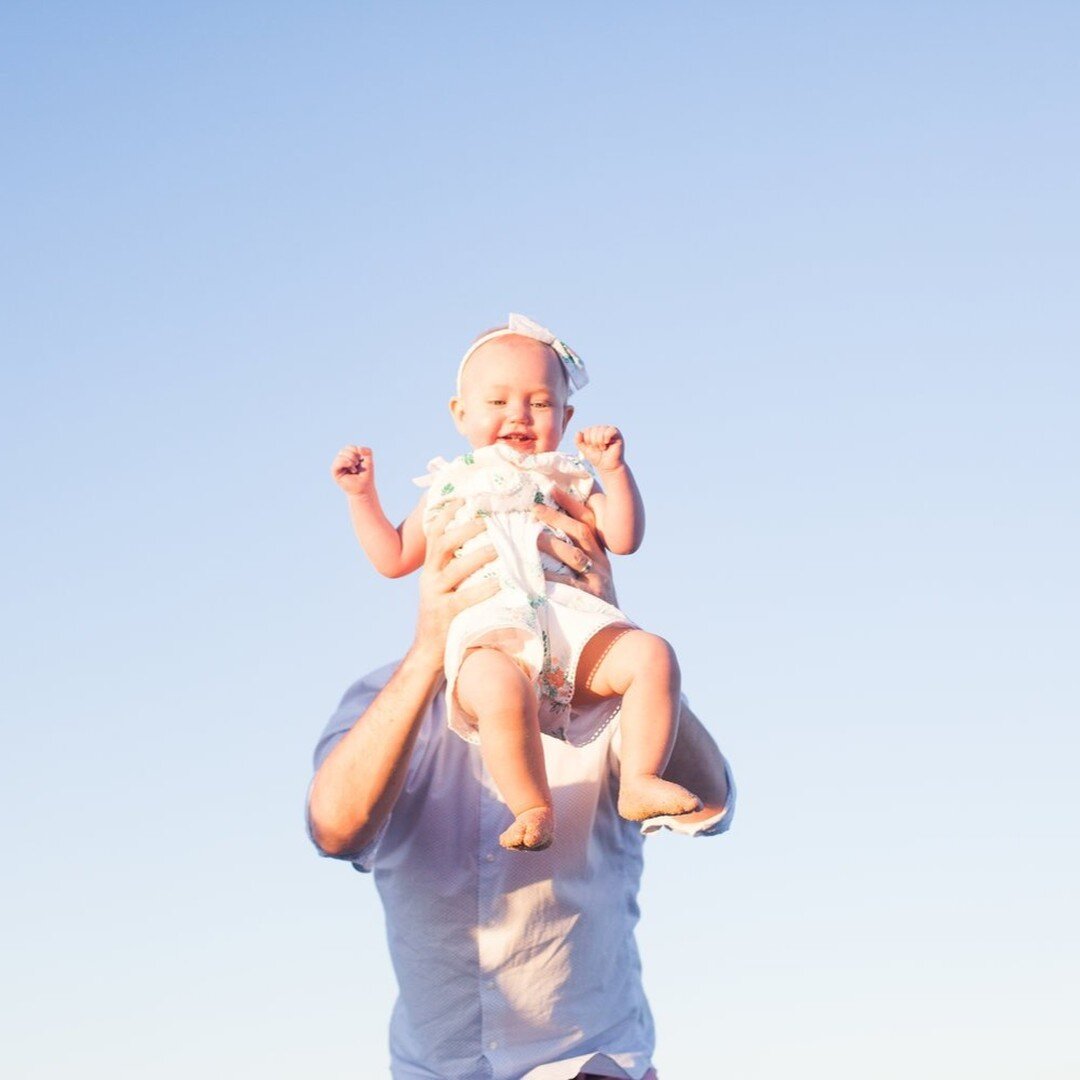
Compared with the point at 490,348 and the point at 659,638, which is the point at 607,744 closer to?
the point at 659,638

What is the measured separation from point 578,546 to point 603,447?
311 millimetres

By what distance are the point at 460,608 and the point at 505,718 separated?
1.72 ft

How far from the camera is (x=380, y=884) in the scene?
5.96m

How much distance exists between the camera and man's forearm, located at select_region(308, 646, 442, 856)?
18.1 feet

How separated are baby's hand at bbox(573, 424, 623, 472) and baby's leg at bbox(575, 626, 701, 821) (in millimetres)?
561

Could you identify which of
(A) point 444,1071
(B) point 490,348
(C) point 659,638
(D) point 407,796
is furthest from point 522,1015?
(B) point 490,348

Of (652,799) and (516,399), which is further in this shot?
(516,399)

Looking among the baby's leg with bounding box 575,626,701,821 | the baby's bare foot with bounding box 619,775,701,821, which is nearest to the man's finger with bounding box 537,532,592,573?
the baby's leg with bounding box 575,626,701,821

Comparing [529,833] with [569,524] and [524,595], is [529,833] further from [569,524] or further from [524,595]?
[569,524]

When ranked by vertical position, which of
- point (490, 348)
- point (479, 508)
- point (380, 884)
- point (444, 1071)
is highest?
point (490, 348)

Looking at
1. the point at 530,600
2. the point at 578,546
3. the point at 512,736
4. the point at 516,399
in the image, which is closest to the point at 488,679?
the point at 512,736

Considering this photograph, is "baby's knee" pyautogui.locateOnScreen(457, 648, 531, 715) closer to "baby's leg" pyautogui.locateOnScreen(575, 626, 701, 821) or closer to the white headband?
"baby's leg" pyautogui.locateOnScreen(575, 626, 701, 821)

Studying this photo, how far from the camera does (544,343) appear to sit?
6.31m

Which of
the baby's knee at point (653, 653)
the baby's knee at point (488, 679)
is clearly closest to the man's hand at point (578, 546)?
the baby's knee at point (653, 653)
